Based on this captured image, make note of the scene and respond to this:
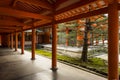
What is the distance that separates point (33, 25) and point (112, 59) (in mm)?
6337

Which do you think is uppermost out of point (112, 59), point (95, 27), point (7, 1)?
point (7, 1)

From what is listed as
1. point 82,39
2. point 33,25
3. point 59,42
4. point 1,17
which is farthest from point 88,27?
point 59,42

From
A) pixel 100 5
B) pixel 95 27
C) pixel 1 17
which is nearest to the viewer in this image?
pixel 100 5

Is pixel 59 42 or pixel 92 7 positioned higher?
pixel 92 7

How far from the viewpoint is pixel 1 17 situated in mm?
8758

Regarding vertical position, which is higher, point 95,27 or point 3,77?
point 95,27

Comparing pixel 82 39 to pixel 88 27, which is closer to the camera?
pixel 88 27

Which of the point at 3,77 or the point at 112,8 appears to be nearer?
the point at 112,8

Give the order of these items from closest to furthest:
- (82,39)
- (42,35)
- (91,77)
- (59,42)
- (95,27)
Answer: (91,77) < (95,27) < (82,39) < (59,42) < (42,35)

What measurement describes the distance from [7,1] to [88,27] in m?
5.08

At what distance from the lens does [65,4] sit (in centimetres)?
520

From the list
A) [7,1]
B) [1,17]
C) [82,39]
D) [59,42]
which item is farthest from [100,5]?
[59,42]

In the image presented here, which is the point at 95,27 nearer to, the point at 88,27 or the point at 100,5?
the point at 88,27

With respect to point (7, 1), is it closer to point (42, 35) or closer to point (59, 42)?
point (59, 42)
